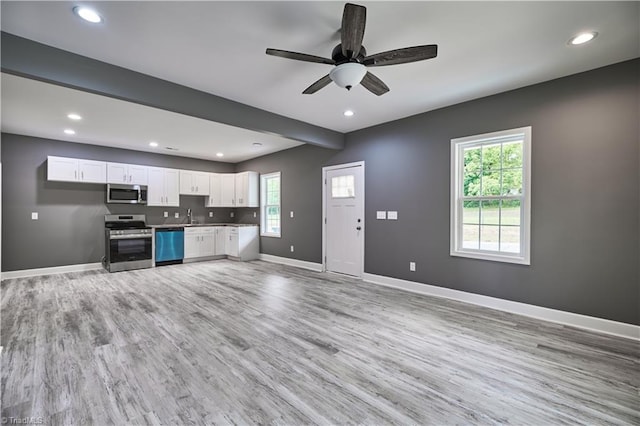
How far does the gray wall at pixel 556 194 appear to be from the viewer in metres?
2.81

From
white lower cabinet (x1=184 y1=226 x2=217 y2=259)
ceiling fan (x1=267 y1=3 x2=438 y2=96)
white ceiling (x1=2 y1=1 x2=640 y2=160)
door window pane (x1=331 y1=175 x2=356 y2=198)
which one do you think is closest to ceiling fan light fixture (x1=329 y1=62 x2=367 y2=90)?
ceiling fan (x1=267 y1=3 x2=438 y2=96)

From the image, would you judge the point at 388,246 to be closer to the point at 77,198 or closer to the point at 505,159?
the point at 505,159

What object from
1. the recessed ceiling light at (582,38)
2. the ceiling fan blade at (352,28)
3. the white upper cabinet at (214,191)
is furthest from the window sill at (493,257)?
the white upper cabinet at (214,191)

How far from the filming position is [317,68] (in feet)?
9.52

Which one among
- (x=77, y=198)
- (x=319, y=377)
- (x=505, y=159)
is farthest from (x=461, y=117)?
(x=77, y=198)

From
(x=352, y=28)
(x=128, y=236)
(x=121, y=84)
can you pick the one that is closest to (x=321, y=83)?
(x=352, y=28)

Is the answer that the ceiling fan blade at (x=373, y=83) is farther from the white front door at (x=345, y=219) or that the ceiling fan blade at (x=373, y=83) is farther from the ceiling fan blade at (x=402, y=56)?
the white front door at (x=345, y=219)

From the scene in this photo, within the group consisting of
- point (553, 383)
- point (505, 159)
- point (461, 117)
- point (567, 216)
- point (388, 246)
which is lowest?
point (553, 383)

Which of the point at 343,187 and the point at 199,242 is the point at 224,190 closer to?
the point at 199,242

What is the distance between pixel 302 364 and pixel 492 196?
3.08m

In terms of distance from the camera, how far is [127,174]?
246 inches

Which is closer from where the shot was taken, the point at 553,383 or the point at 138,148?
the point at 553,383

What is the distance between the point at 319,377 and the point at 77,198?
6470 mm

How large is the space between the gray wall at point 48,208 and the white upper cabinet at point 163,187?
40 cm
